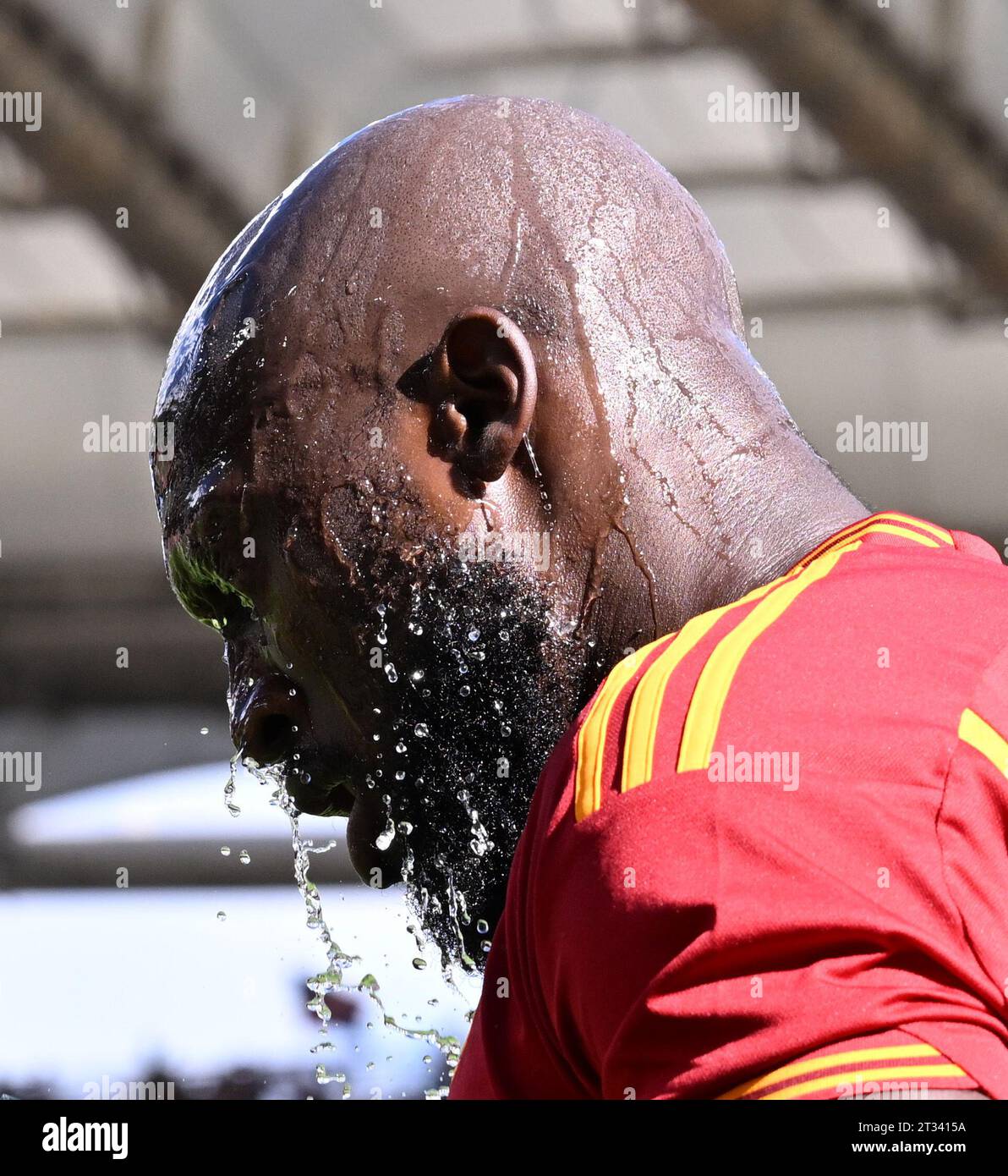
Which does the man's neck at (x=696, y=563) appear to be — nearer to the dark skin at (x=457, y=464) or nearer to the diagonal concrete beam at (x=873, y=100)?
the dark skin at (x=457, y=464)

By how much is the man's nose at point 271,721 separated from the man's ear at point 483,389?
311mm

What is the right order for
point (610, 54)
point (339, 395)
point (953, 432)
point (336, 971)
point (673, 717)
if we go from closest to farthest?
point (673, 717) < point (339, 395) < point (336, 971) < point (610, 54) < point (953, 432)

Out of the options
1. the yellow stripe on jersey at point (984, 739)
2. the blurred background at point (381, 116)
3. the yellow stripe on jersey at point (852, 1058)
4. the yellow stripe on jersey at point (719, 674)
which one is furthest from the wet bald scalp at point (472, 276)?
the blurred background at point (381, 116)

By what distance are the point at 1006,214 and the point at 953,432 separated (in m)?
0.93

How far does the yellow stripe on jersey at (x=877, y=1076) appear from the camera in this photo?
2.62 feet

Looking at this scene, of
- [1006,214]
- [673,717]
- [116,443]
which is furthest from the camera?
[116,443]

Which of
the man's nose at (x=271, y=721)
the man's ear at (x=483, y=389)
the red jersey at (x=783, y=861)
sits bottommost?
the man's nose at (x=271, y=721)

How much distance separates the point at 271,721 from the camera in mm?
1489

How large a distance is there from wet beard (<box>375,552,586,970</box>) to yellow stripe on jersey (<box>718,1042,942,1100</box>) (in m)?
0.54

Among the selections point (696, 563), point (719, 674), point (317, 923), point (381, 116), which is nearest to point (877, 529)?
point (696, 563)

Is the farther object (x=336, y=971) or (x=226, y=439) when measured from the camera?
(x=336, y=971)
